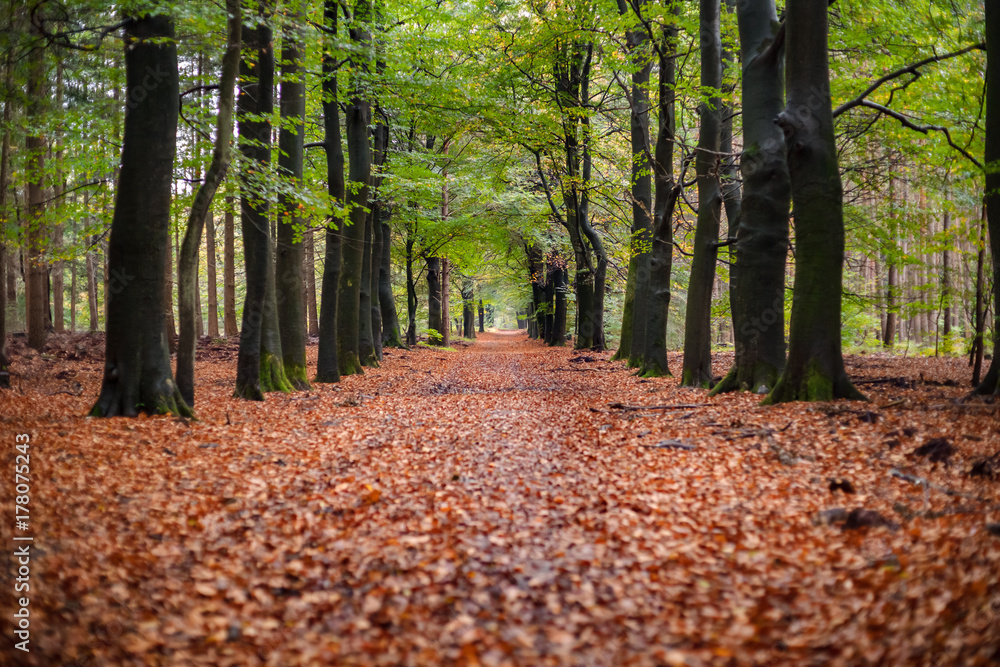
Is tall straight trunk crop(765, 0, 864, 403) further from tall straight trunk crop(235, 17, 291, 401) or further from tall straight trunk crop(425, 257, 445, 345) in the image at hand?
tall straight trunk crop(425, 257, 445, 345)

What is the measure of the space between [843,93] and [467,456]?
11.2m

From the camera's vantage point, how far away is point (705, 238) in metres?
10.7

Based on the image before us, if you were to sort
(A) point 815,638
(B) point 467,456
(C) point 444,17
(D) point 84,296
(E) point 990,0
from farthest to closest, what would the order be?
(D) point 84,296
(C) point 444,17
(E) point 990,0
(B) point 467,456
(A) point 815,638

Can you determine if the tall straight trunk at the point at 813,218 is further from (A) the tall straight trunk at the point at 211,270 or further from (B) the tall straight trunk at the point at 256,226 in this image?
(A) the tall straight trunk at the point at 211,270

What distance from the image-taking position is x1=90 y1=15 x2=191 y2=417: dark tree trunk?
691 cm

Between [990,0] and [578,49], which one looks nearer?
[990,0]

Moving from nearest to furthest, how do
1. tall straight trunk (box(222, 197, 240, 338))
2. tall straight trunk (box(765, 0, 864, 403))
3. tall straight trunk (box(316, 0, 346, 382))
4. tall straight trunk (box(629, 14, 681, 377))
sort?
tall straight trunk (box(765, 0, 864, 403)) < tall straight trunk (box(629, 14, 681, 377)) < tall straight trunk (box(316, 0, 346, 382)) < tall straight trunk (box(222, 197, 240, 338))

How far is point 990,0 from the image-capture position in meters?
6.91

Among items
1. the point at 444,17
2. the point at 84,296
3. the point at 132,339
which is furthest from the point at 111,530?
the point at 84,296

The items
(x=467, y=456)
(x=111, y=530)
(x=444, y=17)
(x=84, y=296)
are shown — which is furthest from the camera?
(x=84, y=296)

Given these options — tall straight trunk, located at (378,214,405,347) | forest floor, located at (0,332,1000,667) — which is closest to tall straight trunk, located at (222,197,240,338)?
tall straight trunk, located at (378,214,405,347)

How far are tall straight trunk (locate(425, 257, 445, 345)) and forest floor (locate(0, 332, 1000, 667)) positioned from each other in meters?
20.2

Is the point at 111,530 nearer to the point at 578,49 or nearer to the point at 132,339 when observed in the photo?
the point at 132,339

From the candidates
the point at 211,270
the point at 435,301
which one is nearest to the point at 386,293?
the point at 211,270
